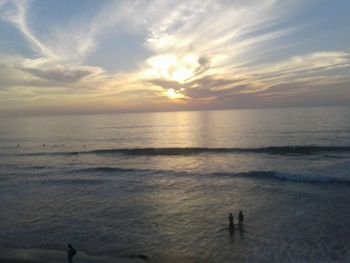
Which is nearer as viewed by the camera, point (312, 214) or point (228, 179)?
point (312, 214)

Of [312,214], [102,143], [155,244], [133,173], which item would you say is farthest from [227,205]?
[102,143]

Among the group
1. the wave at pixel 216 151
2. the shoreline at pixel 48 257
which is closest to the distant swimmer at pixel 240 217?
the shoreline at pixel 48 257

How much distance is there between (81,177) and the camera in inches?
1367

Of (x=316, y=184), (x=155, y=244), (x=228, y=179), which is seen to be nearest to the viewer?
(x=155, y=244)

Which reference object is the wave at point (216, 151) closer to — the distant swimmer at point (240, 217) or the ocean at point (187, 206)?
the ocean at point (187, 206)

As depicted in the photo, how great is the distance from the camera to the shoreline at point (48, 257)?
1514 centimetres

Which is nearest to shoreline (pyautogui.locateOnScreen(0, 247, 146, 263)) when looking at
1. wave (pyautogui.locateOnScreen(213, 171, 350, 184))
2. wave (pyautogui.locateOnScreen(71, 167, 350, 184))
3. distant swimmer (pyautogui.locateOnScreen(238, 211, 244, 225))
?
distant swimmer (pyautogui.locateOnScreen(238, 211, 244, 225))

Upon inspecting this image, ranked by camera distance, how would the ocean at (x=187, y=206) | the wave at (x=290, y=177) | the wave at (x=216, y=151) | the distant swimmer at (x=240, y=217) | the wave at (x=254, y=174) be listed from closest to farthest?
the ocean at (x=187, y=206) < the distant swimmer at (x=240, y=217) < the wave at (x=290, y=177) < the wave at (x=254, y=174) < the wave at (x=216, y=151)

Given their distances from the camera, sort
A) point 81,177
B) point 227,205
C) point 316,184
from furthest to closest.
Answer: point 81,177 → point 316,184 → point 227,205

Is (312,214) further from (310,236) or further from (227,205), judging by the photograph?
(227,205)

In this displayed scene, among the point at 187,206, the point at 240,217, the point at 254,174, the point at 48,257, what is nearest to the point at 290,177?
the point at 254,174

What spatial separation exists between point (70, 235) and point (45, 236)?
4.49ft

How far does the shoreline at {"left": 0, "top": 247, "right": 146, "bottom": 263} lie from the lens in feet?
49.7

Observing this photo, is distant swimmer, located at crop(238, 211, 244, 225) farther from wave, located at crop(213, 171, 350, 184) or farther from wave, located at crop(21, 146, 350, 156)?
wave, located at crop(21, 146, 350, 156)
